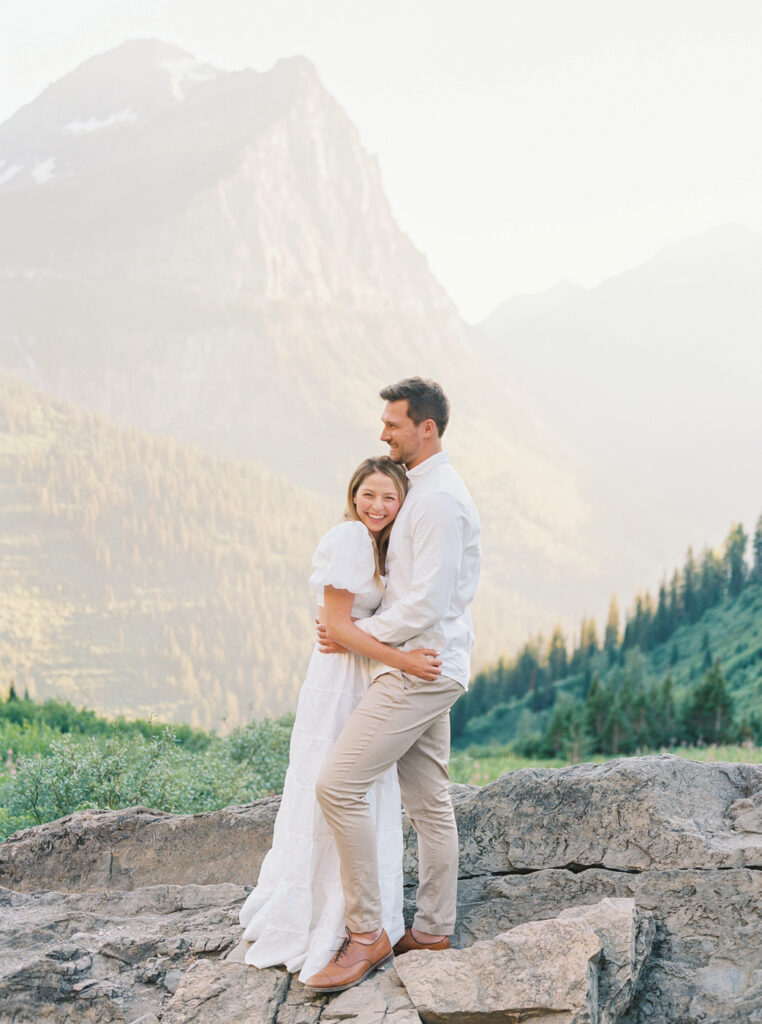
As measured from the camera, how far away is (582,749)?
2400cm

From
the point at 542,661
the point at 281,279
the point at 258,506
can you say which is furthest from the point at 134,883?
the point at 281,279

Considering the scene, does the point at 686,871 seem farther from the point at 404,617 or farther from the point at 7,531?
the point at 7,531

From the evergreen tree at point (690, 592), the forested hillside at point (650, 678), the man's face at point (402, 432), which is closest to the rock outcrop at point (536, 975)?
the man's face at point (402, 432)

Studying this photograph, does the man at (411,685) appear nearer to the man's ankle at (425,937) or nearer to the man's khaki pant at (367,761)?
the man's khaki pant at (367,761)

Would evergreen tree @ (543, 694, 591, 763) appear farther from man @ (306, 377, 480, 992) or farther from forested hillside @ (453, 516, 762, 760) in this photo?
man @ (306, 377, 480, 992)

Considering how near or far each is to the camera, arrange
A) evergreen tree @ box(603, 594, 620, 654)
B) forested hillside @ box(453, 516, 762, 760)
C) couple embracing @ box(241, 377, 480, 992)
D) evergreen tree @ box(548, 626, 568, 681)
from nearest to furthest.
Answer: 1. couple embracing @ box(241, 377, 480, 992)
2. forested hillside @ box(453, 516, 762, 760)
3. evergreen tree @ box(603, 594, 620, 654)
4. evergreen tree @ box(548, 626, 568, 681)

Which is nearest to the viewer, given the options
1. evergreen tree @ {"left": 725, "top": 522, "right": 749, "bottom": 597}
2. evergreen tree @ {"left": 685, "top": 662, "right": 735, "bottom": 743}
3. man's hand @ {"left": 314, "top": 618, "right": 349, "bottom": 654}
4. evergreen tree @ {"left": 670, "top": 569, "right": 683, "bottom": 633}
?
man's hand @ {"left": 314, "top": 618, "right": 349, "bottom": 654}

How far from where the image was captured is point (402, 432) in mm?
5145

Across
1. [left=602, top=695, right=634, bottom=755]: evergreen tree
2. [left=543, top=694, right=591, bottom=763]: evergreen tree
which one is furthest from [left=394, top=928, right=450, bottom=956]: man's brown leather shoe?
[left=602, top=695, right=634, bottom=755]: evergreen tree

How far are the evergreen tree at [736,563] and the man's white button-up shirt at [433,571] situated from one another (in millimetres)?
32426

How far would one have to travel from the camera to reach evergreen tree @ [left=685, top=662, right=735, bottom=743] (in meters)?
22.8

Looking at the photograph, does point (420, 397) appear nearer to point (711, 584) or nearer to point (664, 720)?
point (664, 720)

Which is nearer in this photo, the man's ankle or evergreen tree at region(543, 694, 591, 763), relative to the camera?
the man's ankle

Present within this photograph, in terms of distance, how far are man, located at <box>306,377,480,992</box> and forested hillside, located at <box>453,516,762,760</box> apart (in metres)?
18.8
